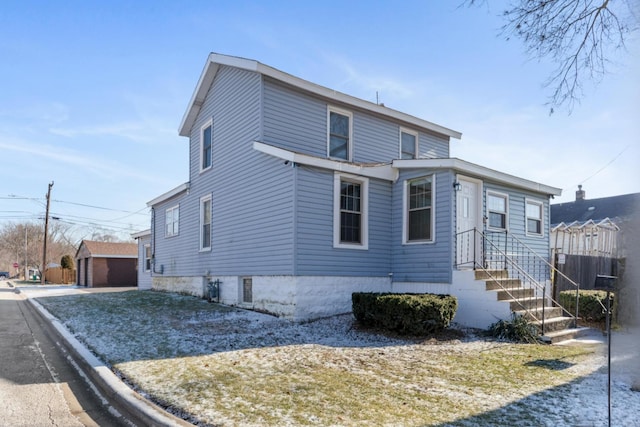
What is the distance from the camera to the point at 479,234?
37.4ft

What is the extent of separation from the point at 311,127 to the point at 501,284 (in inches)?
251

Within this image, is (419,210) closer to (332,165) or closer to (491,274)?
(491,274)

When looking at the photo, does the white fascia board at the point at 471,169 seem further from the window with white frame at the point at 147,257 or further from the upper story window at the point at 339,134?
the window with white frame at the point at 147,257

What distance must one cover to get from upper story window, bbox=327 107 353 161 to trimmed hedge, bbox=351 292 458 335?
16.8 feet

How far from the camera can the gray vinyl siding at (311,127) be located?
1180 cm

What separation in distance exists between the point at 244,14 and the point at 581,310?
10.6m

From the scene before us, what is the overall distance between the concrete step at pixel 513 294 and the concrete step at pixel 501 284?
0.15 m

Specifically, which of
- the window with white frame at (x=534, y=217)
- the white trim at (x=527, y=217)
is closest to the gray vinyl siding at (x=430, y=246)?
the white trim at (x=527, y=217)

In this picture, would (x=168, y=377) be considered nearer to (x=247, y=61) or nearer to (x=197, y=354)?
(x=197, y=354)

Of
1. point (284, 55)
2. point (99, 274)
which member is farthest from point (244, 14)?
point (99, 274)

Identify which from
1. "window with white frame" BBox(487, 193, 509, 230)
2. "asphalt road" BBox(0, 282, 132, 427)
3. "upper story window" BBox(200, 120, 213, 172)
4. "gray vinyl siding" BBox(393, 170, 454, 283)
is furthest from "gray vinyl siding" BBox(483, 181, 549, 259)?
"asphalt road" BBox(0, 282, 132, 427)

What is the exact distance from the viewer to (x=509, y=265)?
11.9 m

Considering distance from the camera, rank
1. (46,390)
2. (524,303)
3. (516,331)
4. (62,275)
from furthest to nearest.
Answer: (62,275)
(524,303)
(516,331)
(46,390)

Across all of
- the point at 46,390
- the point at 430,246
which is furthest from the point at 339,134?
the point at 46,390
